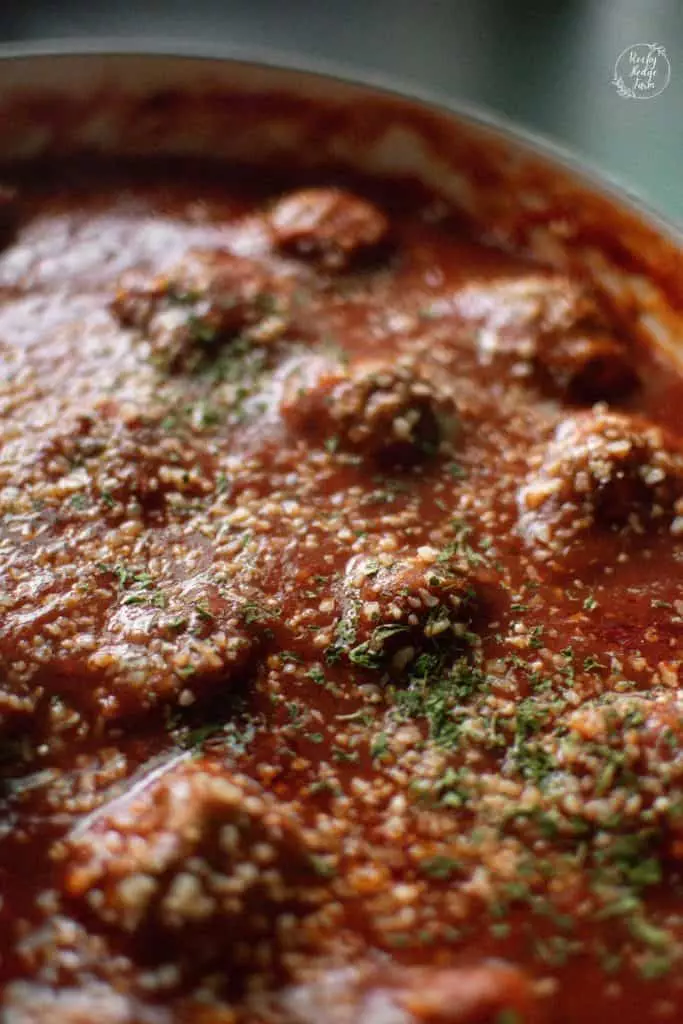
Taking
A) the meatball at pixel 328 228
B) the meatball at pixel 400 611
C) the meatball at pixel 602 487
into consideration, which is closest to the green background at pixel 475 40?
the meatball at pixel 328 228

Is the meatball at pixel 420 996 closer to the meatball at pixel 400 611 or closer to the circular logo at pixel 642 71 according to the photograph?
the meatball at pixel 400 611

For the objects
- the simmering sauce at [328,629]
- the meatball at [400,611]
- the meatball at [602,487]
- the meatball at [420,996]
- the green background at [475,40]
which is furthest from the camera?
the green background at [475,40]

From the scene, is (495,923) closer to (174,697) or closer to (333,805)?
(333,805)

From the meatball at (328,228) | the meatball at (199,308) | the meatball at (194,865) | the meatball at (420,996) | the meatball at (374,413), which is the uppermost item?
the meatball at (328,228)

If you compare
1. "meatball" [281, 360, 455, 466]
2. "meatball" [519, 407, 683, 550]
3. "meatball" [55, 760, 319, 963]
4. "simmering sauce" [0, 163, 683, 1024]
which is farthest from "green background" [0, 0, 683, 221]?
"meatball" [55, 760, 319, 963]

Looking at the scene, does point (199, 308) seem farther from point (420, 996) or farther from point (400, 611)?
point (420, 996)

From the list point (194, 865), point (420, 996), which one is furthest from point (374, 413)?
point (420, 996)

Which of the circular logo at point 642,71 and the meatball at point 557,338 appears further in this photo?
the circular logo at point 642,71
